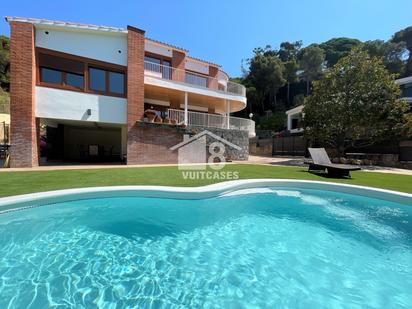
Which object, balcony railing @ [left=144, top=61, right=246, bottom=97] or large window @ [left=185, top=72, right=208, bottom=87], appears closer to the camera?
balcony railing @ [left=144, top=61, right=246, bottom=97]

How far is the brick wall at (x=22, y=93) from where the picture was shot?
36.7 ft

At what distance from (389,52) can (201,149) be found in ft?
156

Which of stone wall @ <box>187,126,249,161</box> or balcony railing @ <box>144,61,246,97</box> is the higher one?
balcony railing @ <box>144,61,246,97</box>

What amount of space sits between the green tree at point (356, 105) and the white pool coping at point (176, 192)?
9584 mm

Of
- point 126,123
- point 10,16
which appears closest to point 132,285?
point 126,123

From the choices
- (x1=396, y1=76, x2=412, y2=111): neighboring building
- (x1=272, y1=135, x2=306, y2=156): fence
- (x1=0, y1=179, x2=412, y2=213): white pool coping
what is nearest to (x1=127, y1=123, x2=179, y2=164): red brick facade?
(x1=0, y1=179, x2=412, y2=213): white pool coping

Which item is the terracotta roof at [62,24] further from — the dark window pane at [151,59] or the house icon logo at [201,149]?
the house icon logo at [201,149]

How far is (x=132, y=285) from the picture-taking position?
299 centimetres

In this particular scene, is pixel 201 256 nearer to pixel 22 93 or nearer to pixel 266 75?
pixel 22 93

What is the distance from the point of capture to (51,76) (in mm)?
12289

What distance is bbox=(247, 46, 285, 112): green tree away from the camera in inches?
1810

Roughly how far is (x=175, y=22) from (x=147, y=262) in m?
17.7

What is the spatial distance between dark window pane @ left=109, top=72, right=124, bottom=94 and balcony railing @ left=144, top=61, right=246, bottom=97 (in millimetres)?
2318

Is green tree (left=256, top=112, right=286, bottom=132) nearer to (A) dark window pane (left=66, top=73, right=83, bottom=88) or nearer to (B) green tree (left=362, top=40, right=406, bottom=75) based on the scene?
(B) green tree (left=362, top=40, right=406, bottom=75)
